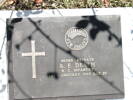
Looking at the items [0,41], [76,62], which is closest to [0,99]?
[0,41]

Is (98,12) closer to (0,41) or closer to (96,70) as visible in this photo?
(96,70)

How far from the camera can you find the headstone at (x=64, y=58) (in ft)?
8.20

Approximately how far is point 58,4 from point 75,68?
0.66 m

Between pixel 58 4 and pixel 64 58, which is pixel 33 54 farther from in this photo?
pixel 58 4

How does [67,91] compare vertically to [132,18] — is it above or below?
below

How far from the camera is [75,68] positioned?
2.53m

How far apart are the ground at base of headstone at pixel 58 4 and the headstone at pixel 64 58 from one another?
0.31 metres

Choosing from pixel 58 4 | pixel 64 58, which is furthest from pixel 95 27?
pixel 58 4

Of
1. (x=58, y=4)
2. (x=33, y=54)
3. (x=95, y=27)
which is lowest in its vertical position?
(x=33, y=54)

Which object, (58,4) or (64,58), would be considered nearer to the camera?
(64,58)

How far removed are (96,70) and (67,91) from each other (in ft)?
0.90

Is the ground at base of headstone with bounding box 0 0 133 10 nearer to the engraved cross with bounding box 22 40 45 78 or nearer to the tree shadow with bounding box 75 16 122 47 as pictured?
the tree shadow with bounding box 75 16 122 47

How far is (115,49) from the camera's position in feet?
8.54

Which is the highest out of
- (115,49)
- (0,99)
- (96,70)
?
(115,49)
